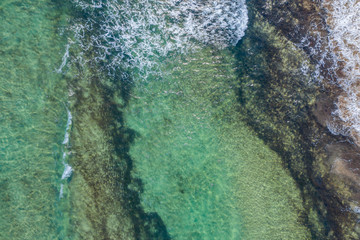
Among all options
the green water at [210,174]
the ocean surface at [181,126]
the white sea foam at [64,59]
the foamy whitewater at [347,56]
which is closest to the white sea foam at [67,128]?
the ocean surface at [181,126]

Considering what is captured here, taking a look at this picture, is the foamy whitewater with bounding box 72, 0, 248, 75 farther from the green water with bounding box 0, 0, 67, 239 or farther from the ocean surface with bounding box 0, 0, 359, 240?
Answer: the green water with bounding box 0, 0, 67, 239

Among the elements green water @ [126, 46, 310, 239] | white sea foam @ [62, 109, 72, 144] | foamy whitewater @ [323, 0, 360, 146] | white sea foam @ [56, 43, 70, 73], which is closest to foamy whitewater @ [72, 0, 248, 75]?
white sea foam @ [56, 43, 70, 73]

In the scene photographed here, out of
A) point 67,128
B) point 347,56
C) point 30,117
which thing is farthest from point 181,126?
point 347,56

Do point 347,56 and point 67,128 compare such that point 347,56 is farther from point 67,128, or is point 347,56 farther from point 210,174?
point 67,128

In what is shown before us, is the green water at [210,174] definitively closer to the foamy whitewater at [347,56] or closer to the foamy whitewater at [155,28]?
the foamy whitewater at [155,28]

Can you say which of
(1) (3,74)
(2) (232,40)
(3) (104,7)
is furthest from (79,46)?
(2) (232,40)

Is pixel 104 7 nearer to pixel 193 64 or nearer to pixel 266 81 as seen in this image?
pixel 193 64
